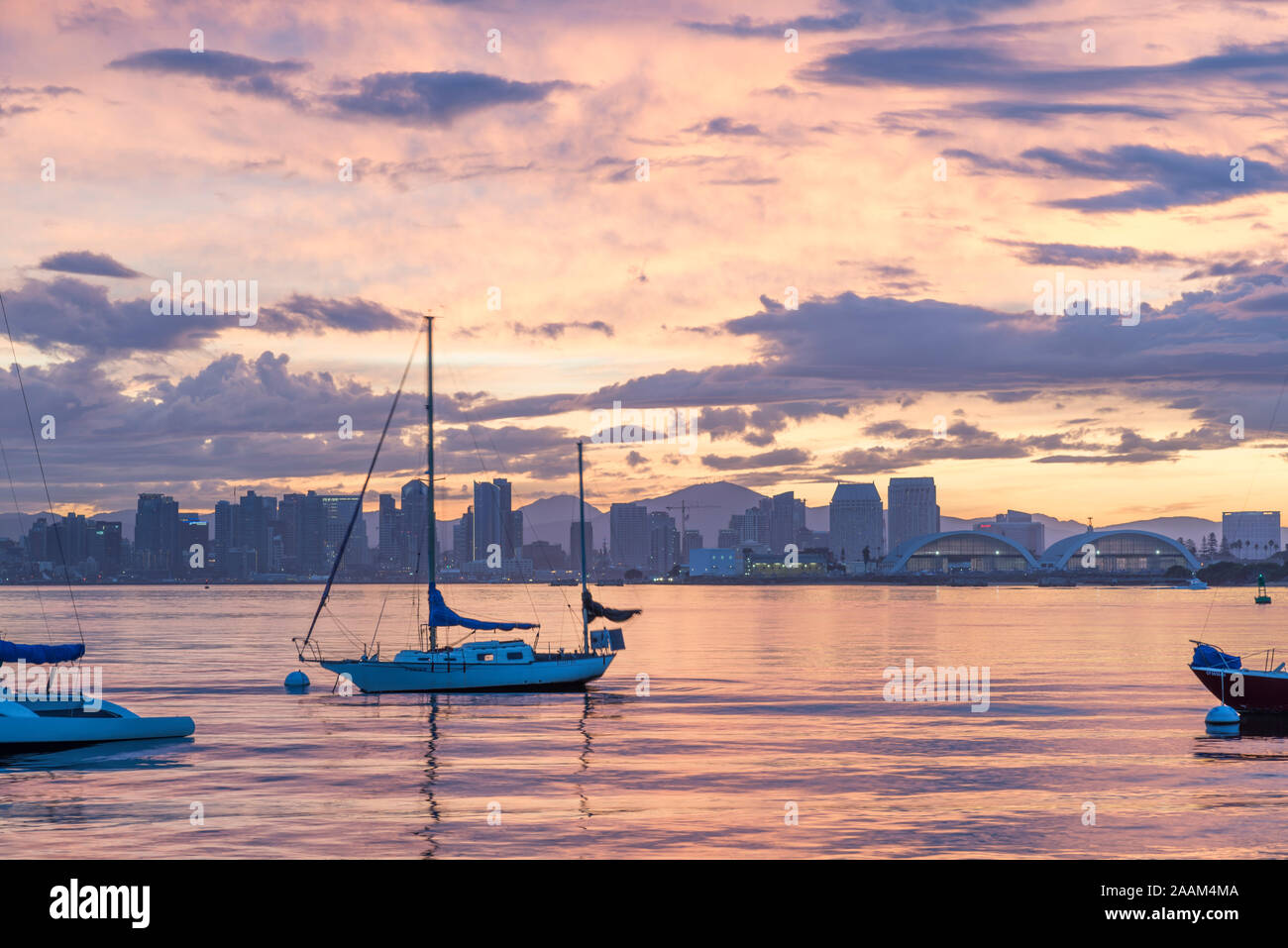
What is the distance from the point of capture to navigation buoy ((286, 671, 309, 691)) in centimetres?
8450

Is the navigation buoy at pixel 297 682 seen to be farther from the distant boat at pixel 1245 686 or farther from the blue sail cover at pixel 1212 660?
A: the blue sail cover at pixel 1212 660

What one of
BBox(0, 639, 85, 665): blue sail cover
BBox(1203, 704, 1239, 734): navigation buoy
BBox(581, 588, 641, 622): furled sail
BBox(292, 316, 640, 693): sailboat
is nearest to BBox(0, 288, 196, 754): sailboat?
BBox(0, 639, 85, 665): blue sail cover

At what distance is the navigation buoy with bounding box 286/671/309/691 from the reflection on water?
819mm

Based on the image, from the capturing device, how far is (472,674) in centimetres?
7825

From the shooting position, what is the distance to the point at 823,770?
154ft

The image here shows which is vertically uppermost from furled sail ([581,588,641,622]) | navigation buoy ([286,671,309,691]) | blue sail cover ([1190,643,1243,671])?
furled sail ([581,588,641,622])

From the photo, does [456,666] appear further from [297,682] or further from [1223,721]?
[1223,721]

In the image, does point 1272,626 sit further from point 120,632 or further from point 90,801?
point 90,801

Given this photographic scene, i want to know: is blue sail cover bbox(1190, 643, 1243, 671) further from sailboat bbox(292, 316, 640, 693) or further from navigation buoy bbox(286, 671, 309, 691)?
navigation buoy bbox(286, 671, 309, 691)

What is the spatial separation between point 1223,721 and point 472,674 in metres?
42.4

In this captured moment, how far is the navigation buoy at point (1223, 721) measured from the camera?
58.9 m

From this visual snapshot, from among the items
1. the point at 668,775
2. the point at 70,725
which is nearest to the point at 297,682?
the point at 70,725

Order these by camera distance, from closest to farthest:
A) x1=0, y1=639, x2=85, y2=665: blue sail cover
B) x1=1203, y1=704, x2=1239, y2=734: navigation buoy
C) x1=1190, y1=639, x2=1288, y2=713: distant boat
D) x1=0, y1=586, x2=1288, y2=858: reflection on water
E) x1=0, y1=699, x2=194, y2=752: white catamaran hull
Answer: x1=0, y1=586, x2=1288, y2=858: reflection on water < x1=0, y1=699, x2=194, y2=752: white catamaran hull < x1=0, y1=639, x2=85, y2=665: blue sail cover < x1=1203, y1=704, x2=1239, y2=734: navigation buoy < x1=1190, y1=639, x2=1288, y2=713: distant boat
